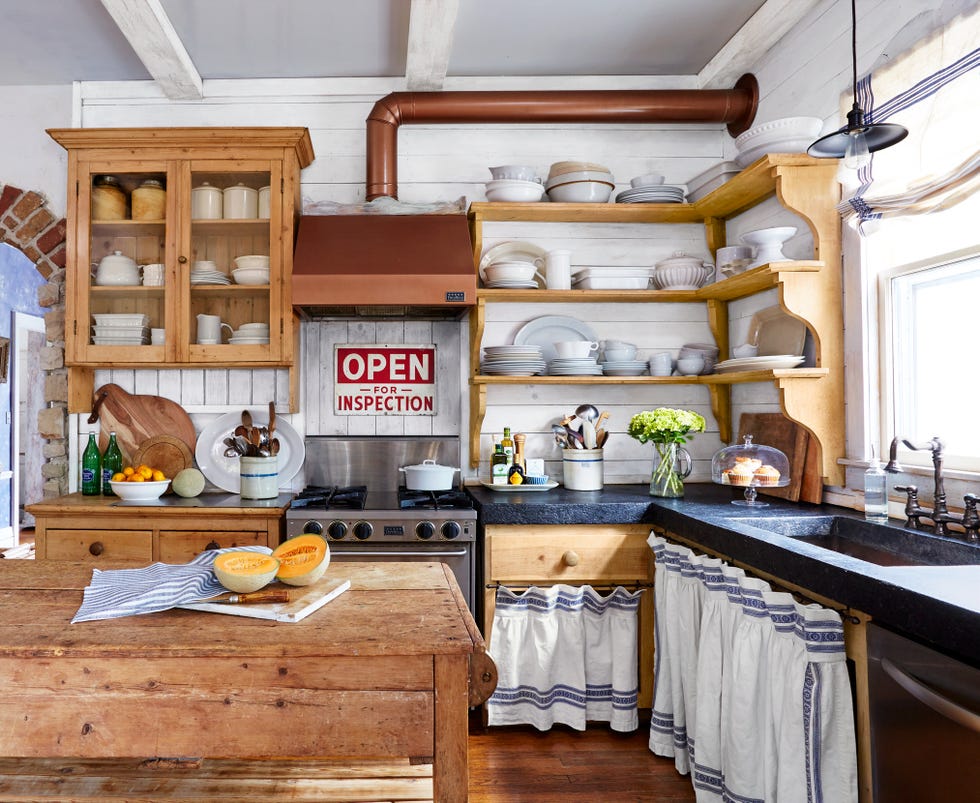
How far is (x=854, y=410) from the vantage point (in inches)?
102

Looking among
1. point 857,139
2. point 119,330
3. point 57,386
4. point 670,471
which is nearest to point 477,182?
point 670,471

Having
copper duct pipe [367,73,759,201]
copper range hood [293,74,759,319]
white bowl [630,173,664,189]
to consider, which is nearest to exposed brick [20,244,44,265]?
copper range hood [293,74,759,319]

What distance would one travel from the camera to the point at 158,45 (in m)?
3.07

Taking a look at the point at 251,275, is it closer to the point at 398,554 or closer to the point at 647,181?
the point at 398,554

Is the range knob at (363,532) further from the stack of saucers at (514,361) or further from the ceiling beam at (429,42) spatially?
the ceiling beam at (429,42)

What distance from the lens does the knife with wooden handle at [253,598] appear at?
4.56 feet

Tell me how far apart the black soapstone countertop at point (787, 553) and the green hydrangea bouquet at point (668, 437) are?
0.26 feet

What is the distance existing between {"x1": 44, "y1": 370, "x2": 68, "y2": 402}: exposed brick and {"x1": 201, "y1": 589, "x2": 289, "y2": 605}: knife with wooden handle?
2.64 metres

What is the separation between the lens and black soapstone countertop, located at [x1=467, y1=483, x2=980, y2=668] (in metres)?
1.32

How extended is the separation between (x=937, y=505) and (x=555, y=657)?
142cm

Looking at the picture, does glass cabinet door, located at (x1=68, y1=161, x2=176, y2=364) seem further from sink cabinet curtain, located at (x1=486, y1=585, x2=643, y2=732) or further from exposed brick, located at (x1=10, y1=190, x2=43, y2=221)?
sink cabinet curtain, located at (x1=486, y1=585, x2=643, y2=732)

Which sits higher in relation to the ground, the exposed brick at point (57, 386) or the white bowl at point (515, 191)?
the white bowl at point (515, 191)

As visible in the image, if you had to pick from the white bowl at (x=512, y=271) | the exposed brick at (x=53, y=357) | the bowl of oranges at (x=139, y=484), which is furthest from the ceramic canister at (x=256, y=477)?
the white bowl at (x=512, y=271)

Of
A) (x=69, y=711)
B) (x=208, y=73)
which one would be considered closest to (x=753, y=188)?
(x=208, y=73)
